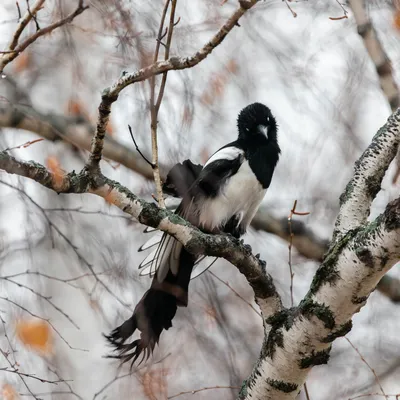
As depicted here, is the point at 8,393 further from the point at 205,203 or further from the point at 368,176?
the point at 368,176

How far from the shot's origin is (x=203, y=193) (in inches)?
126

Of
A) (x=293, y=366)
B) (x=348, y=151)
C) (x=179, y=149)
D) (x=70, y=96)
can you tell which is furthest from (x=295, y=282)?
(x=293, y=366)

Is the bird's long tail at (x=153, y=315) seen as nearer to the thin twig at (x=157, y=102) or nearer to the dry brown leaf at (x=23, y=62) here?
the thin twig at (x=157, y=102)

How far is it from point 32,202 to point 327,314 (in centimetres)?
170

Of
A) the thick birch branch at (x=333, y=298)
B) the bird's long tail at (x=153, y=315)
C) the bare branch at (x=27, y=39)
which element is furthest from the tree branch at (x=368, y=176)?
the bare branch at (x=27, y=39)

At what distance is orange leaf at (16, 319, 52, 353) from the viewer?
2969mm

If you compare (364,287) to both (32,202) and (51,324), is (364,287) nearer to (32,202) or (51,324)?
(51,324)

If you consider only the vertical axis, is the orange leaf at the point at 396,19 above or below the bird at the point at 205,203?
above

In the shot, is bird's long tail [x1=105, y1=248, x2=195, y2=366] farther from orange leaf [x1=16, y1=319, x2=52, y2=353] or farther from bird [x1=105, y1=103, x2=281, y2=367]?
orange leaf [x1=16, y1=319, x2=52, y2=353]

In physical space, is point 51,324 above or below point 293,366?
above

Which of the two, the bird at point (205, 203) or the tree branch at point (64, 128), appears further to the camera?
the tree branch at point (64, 128)

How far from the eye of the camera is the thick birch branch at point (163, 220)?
1960 millimetres

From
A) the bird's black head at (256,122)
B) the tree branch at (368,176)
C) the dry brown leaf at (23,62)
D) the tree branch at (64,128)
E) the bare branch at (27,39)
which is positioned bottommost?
the tree branch at (368,176)

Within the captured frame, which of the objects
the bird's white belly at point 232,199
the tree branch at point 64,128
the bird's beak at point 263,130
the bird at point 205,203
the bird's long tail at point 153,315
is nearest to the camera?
the bird's long tail at point 153,315
